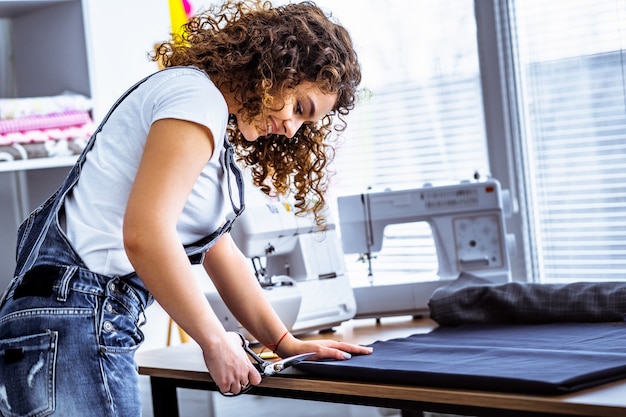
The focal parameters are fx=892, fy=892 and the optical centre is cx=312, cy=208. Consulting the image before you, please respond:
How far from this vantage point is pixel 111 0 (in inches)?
109

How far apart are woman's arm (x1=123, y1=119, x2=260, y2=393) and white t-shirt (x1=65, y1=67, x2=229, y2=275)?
2.0 inches

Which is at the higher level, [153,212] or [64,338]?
[153,212]

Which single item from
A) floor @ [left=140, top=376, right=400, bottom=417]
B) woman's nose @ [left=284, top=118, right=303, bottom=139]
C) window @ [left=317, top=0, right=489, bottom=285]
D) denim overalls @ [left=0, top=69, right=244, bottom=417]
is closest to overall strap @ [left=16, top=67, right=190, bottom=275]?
denim overalls @ [left=0, top=69, right=244, bottom=417]

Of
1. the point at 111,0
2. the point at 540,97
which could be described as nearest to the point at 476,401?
the point at 111,0

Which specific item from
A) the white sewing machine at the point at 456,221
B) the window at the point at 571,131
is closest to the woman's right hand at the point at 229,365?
the white sewing machine at the point at 456,221

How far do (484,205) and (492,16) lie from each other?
3.83 ft

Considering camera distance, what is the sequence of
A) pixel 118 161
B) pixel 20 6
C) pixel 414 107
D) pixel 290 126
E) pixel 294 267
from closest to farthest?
1. pixel 118 161
2. pixel 290 126
3. pixel 294 267
4. pixel 20 6
5. pixel 414 107

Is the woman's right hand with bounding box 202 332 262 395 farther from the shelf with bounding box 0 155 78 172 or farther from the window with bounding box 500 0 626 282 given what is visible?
Answer: the window with bounding box 500 0 626 282

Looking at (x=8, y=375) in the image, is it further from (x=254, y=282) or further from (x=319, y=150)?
(x=319, y=150)

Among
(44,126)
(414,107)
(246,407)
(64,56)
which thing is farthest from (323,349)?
(414,107)

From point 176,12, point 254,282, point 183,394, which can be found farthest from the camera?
point 176,12

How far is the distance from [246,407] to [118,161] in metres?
1.51

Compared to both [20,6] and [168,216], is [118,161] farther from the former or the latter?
[20,6]

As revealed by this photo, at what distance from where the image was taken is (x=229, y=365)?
1.43 metres
